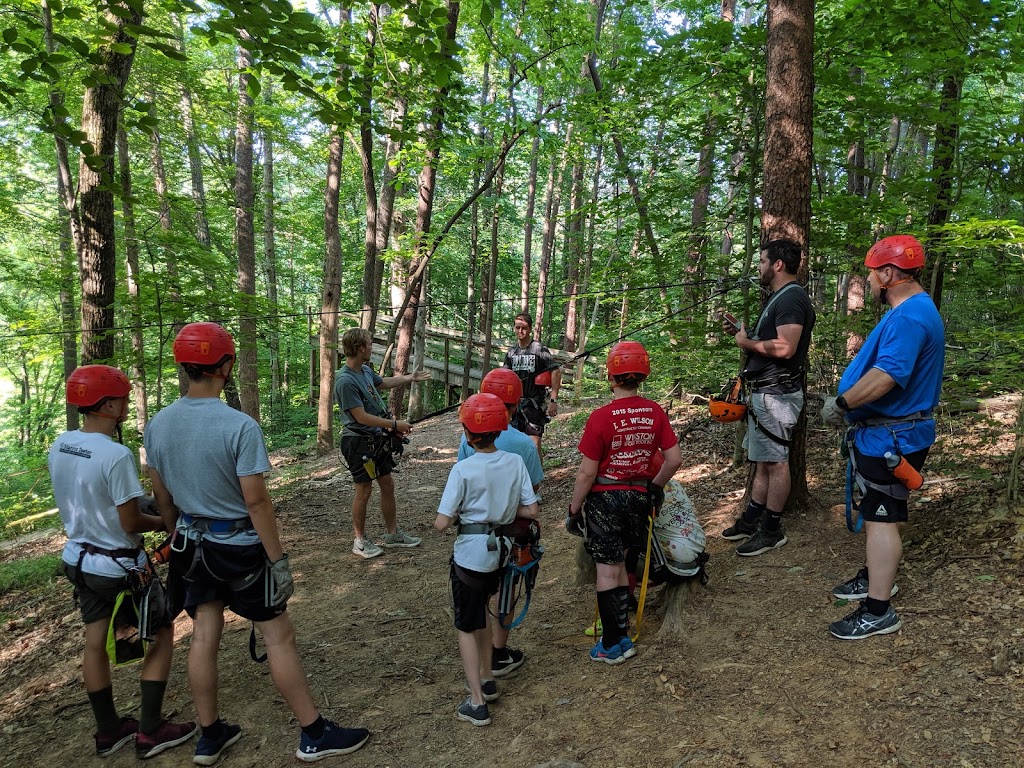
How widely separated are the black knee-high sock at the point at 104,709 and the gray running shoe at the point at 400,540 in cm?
297

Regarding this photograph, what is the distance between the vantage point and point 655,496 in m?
3.37

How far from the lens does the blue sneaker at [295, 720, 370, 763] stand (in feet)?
9.09

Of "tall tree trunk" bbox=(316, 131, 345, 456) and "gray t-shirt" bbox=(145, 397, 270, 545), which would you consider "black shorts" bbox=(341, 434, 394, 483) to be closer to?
"gray t-shirt" bbox=(145, 397, 270, 545)

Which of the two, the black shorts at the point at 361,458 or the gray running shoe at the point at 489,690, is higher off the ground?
the black shorts at the point at 361,458

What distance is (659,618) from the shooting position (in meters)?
3.69

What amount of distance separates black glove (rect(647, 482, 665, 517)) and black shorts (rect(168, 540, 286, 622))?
202cm

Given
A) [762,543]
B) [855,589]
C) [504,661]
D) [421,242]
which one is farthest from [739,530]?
[421,242]

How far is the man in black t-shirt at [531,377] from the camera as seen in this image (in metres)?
6.31

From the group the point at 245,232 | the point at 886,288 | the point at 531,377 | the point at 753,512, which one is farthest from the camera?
the point at 245,232

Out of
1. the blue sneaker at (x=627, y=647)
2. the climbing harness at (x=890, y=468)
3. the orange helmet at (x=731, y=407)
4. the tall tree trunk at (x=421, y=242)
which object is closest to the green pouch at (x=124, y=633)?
the blue sneaker at (x=627, y=647)

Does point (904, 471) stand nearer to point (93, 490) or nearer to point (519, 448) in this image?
point (519, 448)

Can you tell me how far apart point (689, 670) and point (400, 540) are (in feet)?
11.8

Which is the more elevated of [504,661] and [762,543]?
[762,543]

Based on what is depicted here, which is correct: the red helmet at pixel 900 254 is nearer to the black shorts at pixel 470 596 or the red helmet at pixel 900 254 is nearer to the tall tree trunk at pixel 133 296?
the black shorts at pixel 470 596
